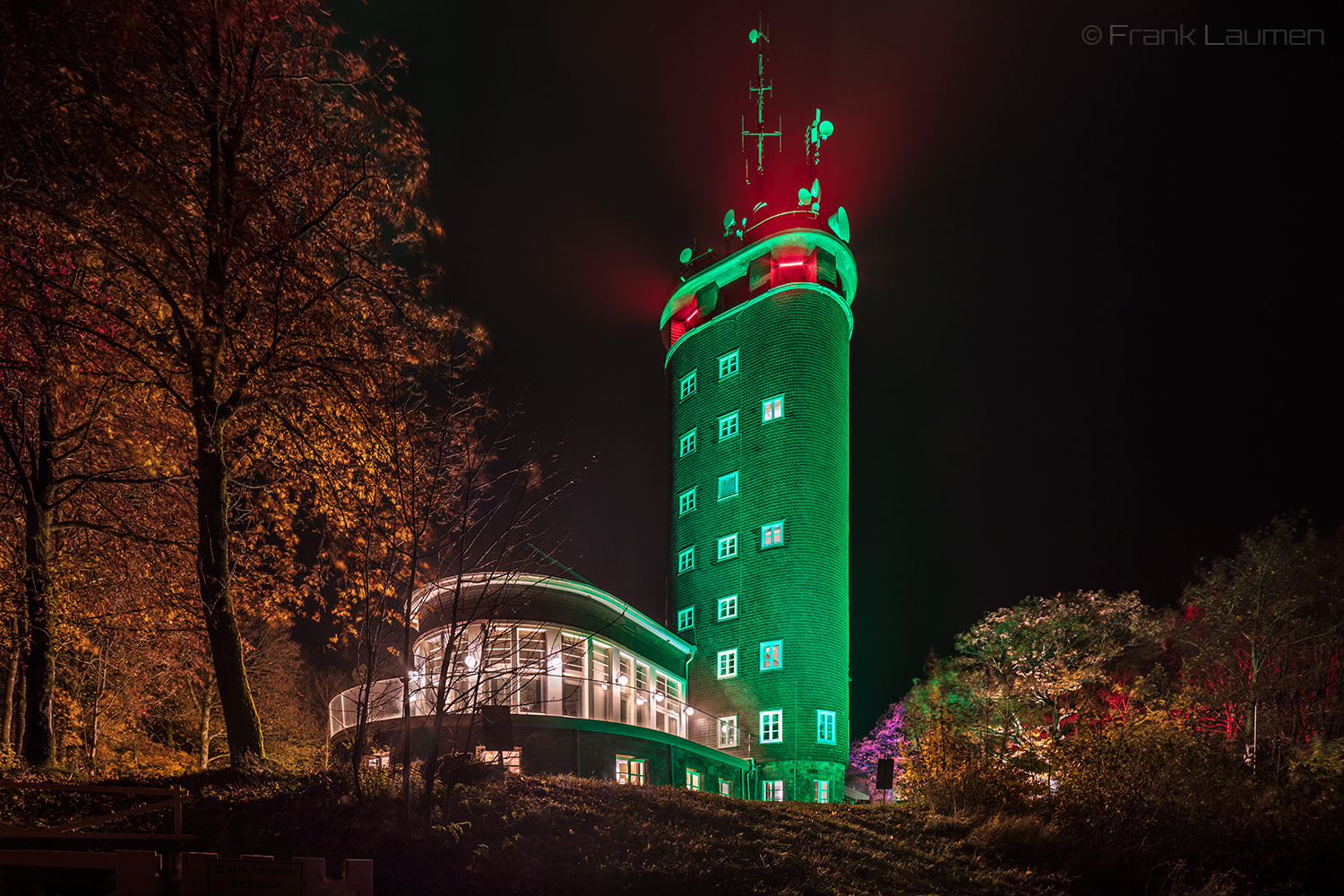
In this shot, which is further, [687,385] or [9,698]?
[687,385]

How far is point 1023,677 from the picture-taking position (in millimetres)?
33375

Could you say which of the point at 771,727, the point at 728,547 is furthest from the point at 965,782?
the point at 728,547

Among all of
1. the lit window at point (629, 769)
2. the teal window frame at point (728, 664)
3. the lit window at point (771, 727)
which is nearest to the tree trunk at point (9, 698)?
the lit window at point (629, 769)

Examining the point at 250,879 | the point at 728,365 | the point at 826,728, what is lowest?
the point at 826,728

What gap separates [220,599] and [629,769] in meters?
13.4

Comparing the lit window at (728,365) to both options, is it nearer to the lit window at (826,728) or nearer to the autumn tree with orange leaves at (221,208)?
the lit window at (826,728)

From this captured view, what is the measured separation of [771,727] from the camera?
94.0ft

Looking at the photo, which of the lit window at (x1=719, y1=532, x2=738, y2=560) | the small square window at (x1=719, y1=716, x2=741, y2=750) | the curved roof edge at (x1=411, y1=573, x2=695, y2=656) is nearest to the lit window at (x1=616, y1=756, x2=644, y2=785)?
the curved roof edge at (x1=411, y1=573, x2=695, y2=656)

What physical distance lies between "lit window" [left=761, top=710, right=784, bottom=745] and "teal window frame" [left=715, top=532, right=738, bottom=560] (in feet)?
19.2

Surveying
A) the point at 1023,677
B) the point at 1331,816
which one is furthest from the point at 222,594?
the point at 1023,677

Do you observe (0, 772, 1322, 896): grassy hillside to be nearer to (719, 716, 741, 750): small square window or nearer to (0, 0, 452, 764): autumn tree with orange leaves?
(0, 0, 452, 764): autumn tree with orange leaves

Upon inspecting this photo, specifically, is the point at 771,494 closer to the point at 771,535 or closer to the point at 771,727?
the point at 771,535

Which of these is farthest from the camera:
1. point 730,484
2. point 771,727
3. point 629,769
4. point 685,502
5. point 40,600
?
point 685,502

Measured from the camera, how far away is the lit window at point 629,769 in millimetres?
21359
